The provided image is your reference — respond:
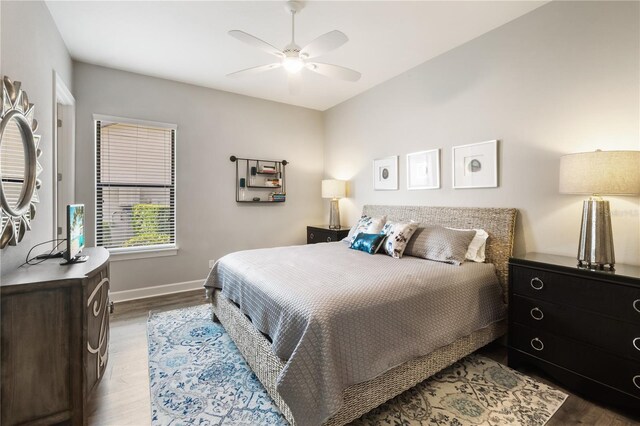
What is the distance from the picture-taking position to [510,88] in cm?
264

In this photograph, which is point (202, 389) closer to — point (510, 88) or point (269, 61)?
point (269, 61)

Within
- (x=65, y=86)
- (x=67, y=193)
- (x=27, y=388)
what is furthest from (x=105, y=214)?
(x=27, y=388)

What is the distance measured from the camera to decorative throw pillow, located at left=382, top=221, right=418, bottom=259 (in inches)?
108

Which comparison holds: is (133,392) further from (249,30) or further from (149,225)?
(249,30)

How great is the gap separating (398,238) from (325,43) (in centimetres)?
179

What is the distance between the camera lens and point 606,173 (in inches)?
70.8

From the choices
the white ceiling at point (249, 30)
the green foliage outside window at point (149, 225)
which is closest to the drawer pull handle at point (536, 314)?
the white ceiling at point (249, 30)

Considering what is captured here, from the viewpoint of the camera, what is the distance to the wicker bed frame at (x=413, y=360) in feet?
5.18

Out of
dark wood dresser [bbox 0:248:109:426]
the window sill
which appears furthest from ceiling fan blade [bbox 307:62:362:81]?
the window sill

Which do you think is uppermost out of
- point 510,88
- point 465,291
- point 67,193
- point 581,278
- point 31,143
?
point 510,88

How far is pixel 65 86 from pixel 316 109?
338 cm

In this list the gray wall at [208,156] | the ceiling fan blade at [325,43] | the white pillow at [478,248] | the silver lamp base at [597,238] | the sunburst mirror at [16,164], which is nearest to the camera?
the sunburst mirror at [16,164]

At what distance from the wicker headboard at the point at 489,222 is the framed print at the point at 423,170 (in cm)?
28

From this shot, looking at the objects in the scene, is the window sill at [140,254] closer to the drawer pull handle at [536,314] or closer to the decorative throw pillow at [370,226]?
the decorative throw pillow at [370,226]
